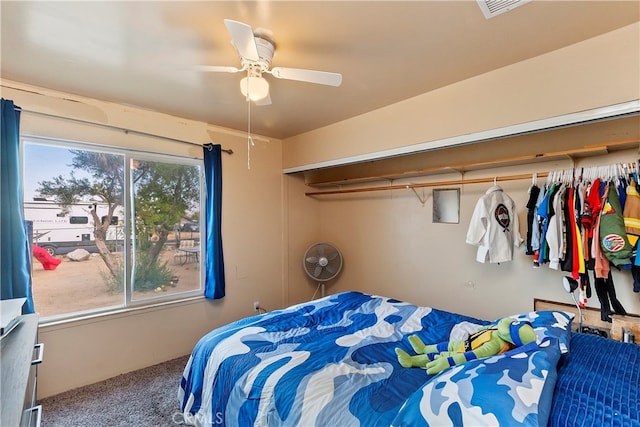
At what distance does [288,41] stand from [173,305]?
269 cm

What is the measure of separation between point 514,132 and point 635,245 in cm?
99

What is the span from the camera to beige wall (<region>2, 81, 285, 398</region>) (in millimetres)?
2342

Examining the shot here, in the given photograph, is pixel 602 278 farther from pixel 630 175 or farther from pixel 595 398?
pixel 595 398

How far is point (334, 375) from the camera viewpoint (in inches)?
53.7

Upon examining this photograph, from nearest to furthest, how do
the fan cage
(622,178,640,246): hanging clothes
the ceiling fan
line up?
the ceiling fan
(622,178,640,246): hanging clothes
the fan cage

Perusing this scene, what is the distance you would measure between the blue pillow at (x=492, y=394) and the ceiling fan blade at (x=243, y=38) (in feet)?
5.35

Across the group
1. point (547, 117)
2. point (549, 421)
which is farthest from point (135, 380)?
point (547, 117)

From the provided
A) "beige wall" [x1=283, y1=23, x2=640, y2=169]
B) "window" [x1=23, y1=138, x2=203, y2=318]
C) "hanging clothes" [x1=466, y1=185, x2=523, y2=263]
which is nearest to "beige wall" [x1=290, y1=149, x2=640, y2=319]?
"hanging clothes" [x1=466, y1=185, x2=523, y2=263]

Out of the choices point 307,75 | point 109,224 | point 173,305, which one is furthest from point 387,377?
point 109,224

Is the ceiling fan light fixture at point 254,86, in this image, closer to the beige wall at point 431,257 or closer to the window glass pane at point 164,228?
the window glass pane at point 164,228

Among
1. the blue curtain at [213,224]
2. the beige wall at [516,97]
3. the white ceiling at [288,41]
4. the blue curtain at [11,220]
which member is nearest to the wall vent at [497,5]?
the white ceiling at [288,41]

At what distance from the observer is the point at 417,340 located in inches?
65.9

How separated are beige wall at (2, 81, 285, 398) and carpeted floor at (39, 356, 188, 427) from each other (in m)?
0.15

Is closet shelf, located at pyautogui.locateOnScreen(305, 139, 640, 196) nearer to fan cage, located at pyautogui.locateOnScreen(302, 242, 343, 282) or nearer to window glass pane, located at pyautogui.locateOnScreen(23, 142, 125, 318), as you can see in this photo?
fan cage, located at pyautogui.locateOnScreen(302, 242, 343, 282)
